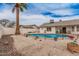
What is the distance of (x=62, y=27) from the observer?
3.03m

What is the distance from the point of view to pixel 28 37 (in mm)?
3023

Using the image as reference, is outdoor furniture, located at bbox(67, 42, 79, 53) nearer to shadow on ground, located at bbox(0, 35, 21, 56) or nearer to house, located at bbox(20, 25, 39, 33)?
house, located at bbox(20, 25, 39, 33)

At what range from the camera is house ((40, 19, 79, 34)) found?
2988 millimetres

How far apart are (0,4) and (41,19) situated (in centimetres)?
53

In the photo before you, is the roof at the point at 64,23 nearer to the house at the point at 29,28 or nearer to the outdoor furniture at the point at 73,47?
the house at the point at 29,28

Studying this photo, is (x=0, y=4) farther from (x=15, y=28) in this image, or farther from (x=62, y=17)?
(x=62, y=17)

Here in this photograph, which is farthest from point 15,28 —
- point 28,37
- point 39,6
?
point 39,6

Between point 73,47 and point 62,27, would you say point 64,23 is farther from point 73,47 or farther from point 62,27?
point 73,47

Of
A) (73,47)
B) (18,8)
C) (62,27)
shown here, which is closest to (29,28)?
(18,8)

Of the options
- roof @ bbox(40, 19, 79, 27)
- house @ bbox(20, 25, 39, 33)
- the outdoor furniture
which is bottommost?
the outdoor furniture

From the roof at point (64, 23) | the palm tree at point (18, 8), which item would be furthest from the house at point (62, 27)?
the palm tree at point (18, 8)

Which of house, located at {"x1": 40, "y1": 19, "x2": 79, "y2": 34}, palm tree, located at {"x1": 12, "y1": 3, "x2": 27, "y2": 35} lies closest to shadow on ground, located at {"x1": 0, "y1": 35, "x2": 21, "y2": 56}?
palm tree, located at {"x1": 12, "y1": 3, "x2": 27, "y2": 35}

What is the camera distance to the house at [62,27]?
2988mm

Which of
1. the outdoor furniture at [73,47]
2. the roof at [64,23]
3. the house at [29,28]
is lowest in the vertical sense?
the outdoor furniture at [73,47]
